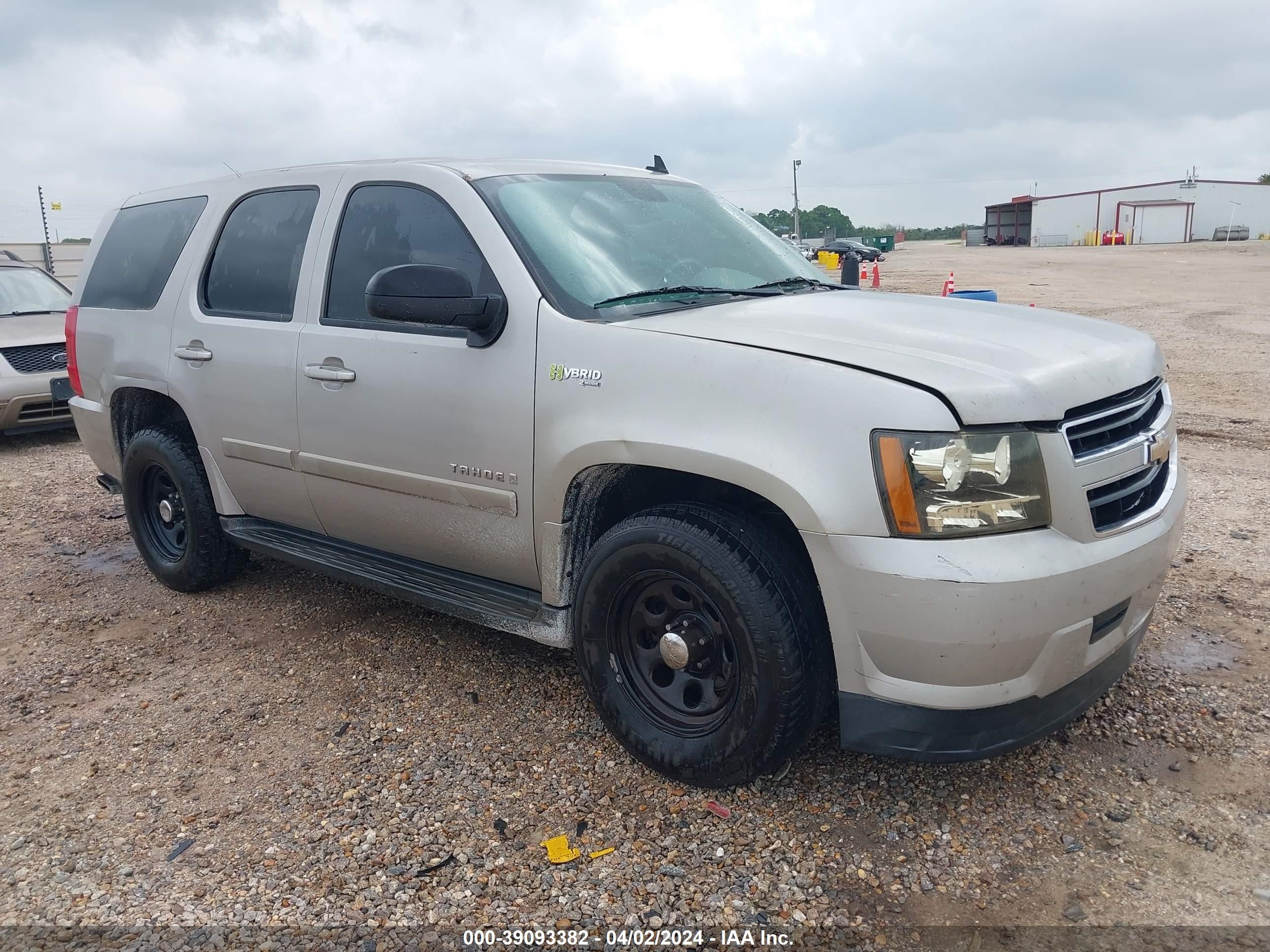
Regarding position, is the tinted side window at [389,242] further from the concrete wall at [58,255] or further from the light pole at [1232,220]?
the light pole at [1232,220]

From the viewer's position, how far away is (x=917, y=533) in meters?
2.37

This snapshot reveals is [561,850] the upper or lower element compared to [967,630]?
lower

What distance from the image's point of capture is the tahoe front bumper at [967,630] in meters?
2.35

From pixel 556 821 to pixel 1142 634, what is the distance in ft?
5.99

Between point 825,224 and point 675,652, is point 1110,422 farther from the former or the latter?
point 825,224

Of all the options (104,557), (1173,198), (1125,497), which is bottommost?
(104,557)

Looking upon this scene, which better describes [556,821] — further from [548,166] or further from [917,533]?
[548,166]

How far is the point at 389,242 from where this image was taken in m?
3.60

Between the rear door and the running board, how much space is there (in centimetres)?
9

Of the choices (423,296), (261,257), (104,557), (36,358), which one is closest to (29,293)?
(36,358)

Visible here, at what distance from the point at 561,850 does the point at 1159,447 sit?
208 centimetres

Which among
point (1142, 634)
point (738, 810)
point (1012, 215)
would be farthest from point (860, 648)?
point (1012, 215)

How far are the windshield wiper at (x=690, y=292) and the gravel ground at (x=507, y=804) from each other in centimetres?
146

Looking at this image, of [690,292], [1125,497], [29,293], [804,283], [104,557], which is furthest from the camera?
[29,293]
